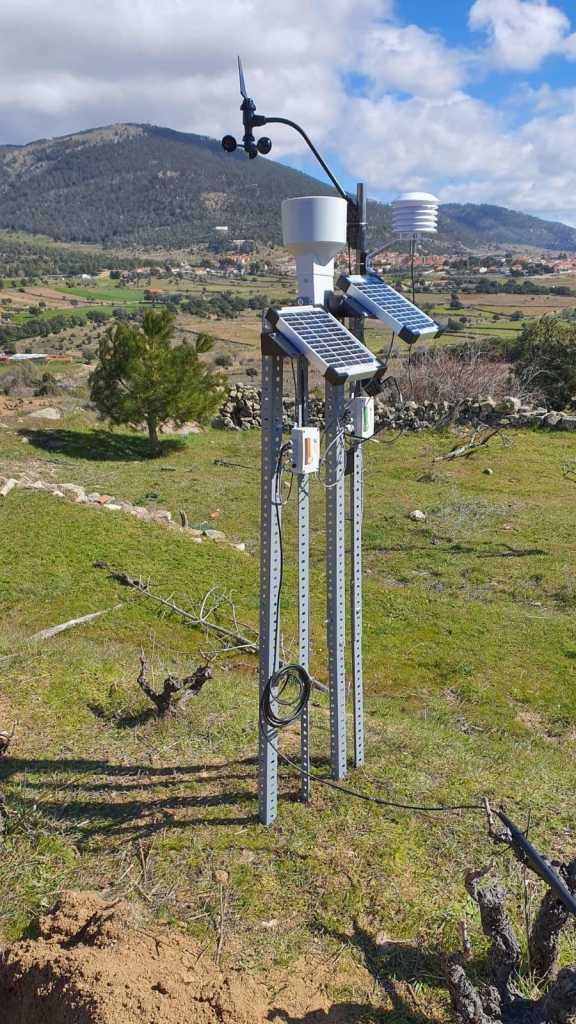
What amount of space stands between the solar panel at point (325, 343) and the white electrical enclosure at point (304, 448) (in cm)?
34

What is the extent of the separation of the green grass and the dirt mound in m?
0.23

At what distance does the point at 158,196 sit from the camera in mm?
117562

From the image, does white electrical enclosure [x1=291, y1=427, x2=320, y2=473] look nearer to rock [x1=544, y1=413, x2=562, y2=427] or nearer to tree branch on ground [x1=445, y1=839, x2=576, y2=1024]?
tree branch on ground [x1=445, y1=839, x2=576, y2=1024]

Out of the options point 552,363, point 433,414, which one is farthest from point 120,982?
point 552,363

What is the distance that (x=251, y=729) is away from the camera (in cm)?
473

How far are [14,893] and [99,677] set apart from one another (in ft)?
7.59

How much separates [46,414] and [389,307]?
1497cm

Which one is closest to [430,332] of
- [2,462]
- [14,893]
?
[14,893]

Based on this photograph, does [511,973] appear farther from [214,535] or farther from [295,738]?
[214,535]

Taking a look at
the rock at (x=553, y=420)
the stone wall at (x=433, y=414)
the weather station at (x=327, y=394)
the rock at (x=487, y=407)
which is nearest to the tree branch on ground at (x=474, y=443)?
the stone wall at (x=433, y=414)

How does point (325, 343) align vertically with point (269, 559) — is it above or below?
above

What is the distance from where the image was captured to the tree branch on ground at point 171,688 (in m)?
4.50

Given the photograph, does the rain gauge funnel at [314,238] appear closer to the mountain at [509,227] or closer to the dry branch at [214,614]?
the dry branch at [214,614]

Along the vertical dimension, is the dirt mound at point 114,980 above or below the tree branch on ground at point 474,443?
above
